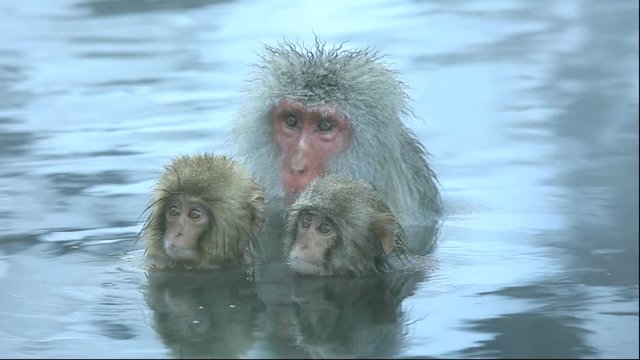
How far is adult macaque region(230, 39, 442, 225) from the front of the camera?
26.2ft

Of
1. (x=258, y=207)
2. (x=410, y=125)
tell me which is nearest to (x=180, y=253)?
(x=258, y=207)

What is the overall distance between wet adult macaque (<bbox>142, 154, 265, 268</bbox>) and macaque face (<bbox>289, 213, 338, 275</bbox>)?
1.29ft

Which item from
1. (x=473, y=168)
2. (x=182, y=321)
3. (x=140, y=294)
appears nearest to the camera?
(x=182, y=321)

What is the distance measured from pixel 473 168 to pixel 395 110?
1583mm

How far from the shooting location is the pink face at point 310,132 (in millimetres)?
7926

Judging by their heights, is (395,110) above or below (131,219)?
above

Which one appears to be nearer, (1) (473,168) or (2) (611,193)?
(2) (611,193)

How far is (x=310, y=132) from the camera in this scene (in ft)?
26.3

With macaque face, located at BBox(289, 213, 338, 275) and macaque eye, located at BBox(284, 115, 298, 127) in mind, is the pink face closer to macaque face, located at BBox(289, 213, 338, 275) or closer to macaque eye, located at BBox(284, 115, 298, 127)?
macaque eye, located at BBox(284, 115, 298, 127)

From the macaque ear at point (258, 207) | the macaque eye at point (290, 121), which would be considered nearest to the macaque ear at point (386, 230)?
the macaque ear at point (258, 207)

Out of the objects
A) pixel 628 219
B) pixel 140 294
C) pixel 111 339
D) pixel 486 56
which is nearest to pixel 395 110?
pixel 628 219

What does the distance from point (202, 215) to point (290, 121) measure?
98 cm

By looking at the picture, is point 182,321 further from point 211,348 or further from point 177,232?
point 177,232

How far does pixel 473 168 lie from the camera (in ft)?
32.0
